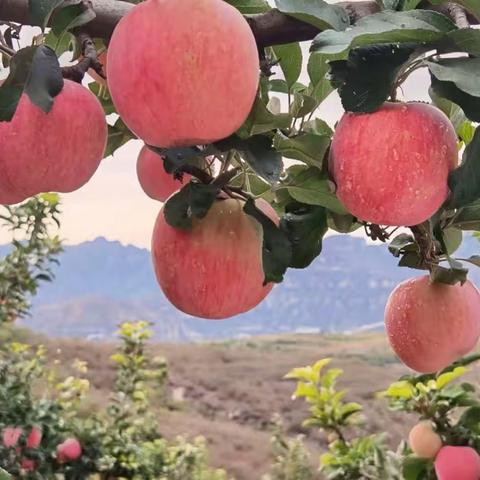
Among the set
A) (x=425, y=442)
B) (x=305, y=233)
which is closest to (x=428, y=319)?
(x=305, y=233)

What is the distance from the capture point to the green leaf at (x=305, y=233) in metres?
0.67

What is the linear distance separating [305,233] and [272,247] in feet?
0.24

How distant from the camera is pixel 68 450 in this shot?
264cm

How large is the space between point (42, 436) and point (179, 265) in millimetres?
2114

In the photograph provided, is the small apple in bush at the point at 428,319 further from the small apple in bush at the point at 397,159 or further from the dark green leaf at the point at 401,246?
the small apple in bush at the point at 397,159

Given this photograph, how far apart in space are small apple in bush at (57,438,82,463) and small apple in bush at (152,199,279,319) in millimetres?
2126

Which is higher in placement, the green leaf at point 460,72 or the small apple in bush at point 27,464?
the green leaf at point 460,72

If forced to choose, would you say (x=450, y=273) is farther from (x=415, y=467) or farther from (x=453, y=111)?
(x=415, y=467)

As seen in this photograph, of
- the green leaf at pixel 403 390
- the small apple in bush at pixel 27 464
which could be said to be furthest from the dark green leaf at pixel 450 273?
the small apple in bush at pixel 27 464

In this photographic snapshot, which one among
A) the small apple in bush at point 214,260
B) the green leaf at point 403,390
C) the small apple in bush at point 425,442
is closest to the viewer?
the small apple in bush at point 214,260

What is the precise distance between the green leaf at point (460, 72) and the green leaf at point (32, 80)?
237 millimetres

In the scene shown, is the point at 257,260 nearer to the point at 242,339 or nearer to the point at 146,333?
the point at 146,333

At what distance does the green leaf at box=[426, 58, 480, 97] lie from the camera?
0.45 metres

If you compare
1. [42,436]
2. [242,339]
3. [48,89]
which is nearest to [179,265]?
[48,89]
